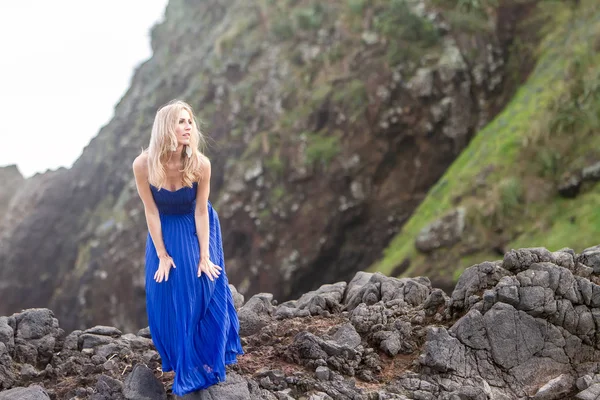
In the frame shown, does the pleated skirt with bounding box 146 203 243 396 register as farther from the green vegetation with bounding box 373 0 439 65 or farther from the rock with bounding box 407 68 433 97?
the green vegetation with bounding box 373 0 439 65

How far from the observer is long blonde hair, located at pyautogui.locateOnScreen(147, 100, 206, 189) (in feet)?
19.9

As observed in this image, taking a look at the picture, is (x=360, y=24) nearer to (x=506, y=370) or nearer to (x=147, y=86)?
(x=147, y=86)

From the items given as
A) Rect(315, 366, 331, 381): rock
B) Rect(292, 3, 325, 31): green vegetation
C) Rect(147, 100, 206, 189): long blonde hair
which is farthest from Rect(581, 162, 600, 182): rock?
Rect(292, 3, 325, 31): green vegetation

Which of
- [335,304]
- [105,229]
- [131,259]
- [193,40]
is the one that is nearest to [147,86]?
[193,40]

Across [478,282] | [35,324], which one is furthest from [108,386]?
[478,282]

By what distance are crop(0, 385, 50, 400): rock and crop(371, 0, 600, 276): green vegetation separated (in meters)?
13.4

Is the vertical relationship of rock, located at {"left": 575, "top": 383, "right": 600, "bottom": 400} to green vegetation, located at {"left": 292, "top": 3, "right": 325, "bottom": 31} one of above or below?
below

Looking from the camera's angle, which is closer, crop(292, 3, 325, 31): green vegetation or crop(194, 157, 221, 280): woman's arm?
crop(194, 157, 221, 280): woman's arm

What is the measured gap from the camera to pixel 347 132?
90.2ft

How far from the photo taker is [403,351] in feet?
24.6

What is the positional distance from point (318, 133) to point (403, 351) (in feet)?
69.5

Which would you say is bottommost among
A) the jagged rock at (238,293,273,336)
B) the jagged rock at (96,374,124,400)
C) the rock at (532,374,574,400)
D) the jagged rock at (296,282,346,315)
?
the rock at (532,374,574,400)

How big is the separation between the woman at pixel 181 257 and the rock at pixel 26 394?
1.29 meters

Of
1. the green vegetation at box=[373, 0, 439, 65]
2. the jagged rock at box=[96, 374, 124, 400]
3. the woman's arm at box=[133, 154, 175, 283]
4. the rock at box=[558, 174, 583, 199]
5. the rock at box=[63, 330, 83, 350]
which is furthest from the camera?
the green vegetation at box=[373, 0, 439, 65]
